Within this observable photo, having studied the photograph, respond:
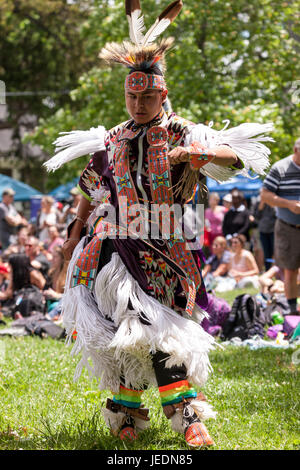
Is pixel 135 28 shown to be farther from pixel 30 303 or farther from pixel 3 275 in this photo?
pixel 3 275

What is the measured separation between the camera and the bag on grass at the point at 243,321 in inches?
273

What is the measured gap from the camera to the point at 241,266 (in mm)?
11016

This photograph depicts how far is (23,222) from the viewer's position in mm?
12531

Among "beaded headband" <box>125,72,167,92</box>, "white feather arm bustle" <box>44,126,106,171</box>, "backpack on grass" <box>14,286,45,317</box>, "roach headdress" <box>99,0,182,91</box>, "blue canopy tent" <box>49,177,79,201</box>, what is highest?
"roach headdress" <box>99,0,182,91</box>

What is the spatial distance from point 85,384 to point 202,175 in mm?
2096

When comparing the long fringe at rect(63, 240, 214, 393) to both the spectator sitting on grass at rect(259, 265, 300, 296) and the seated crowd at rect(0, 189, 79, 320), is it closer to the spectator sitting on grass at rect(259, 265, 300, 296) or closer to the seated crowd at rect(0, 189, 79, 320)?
the seated crowd at rect(0, 189, 79, 320)

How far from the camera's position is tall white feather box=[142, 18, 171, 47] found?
3.28m

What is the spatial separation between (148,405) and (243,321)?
3.03m

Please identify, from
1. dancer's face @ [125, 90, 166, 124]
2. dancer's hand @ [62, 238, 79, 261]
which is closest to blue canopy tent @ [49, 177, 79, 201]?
dancer's hand @ [62, 238, 79, 261]

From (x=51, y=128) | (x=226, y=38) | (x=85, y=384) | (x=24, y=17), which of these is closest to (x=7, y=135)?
(x=24, y=17)

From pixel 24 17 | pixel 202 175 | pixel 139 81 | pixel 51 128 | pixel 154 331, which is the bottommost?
pixel 154 331

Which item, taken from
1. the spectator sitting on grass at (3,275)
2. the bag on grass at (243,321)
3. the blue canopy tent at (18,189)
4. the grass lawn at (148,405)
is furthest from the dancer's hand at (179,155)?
the blue canopy tent at (18,189)

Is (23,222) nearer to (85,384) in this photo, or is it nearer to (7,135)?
(85,384)

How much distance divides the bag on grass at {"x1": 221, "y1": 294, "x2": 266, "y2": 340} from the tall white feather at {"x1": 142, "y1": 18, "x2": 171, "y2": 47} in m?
4.20
